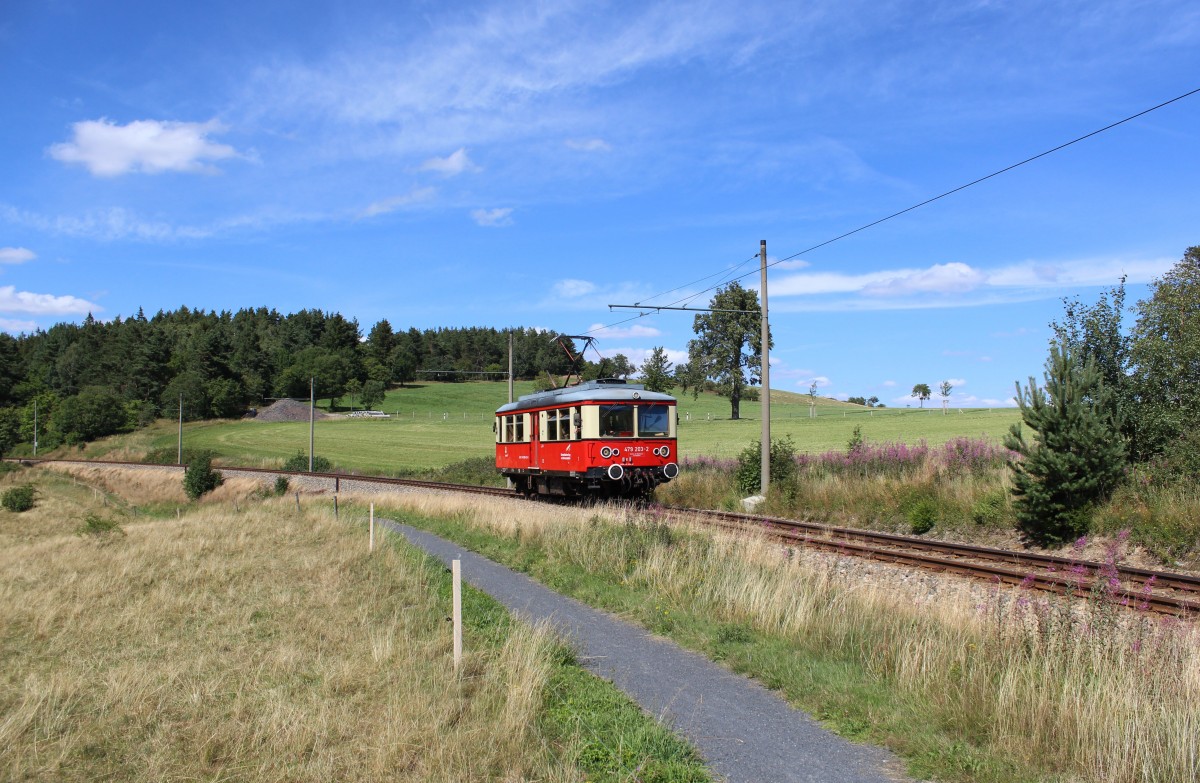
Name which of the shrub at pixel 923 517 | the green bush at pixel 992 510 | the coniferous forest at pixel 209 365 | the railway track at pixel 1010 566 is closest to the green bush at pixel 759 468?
the railway track at pixel 1010 566

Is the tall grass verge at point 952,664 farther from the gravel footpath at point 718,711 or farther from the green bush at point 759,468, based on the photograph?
the green bush at point 759,468

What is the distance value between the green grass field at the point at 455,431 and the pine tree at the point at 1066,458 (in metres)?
17.4

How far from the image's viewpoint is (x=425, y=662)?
783 cm

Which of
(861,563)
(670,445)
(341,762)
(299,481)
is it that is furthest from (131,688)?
(299,481)

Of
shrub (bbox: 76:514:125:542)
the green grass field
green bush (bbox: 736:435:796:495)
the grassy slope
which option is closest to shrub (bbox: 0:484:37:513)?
the green grass field

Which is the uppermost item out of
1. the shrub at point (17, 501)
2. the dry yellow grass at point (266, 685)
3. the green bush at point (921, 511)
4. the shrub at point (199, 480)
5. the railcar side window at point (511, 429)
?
the railcar side window at point (511, 429)

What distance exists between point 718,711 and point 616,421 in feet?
50.9

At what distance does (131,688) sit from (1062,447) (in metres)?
14.1

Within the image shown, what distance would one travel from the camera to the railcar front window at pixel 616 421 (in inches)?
853

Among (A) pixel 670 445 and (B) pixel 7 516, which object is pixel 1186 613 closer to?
(A) pixel 670 445

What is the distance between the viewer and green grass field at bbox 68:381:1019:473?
4444 centimetres

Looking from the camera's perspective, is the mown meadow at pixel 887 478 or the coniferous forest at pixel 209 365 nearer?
the mown meadow at pixel 887 478

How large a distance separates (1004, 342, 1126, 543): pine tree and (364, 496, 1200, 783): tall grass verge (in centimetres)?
475

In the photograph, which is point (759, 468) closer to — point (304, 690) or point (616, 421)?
point (616, 421)
